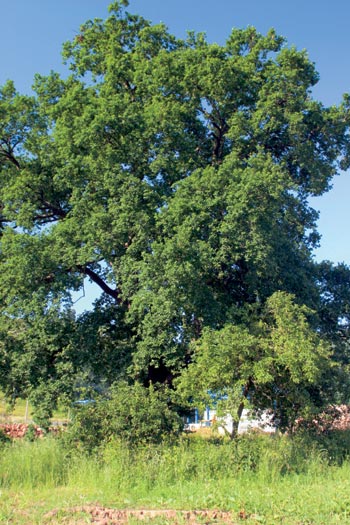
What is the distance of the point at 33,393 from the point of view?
46.3ft

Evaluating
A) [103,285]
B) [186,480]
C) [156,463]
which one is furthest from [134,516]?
[103,285]

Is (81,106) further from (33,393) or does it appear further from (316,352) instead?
(316,352)

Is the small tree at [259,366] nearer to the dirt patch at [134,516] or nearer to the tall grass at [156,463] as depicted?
the tall grass at [156,463]

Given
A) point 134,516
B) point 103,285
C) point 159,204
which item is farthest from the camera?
point 103,285

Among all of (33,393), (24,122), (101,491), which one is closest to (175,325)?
(33,393)

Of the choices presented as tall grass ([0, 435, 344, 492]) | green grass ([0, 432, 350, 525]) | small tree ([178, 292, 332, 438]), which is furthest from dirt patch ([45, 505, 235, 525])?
small tree ([178, 292, 332, 438])

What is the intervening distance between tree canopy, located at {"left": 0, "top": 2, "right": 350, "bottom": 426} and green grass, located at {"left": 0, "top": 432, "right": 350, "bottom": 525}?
7.15ft

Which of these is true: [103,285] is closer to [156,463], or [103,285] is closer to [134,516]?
[156,463]

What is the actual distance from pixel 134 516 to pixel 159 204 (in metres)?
9.17

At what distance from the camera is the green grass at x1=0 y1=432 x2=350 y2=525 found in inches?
292

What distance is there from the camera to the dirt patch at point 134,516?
22.0 ft

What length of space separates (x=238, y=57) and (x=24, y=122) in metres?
7.22

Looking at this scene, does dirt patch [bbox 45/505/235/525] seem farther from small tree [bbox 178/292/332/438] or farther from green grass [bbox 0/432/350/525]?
small tree [bbox 178/292/332/438]

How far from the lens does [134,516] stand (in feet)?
22.9
